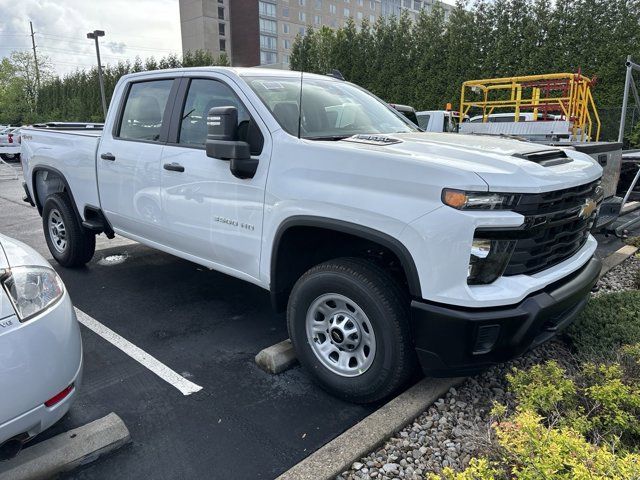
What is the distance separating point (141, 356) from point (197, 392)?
707mm

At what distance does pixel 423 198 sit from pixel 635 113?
Answer: 16095 mm

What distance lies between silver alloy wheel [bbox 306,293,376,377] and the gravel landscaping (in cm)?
46

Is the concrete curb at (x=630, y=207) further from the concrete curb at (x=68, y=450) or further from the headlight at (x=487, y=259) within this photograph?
Answer: the concrete curb at (x=68, y=450)

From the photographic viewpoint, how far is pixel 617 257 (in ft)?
18.1

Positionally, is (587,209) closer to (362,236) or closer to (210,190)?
(362,236)

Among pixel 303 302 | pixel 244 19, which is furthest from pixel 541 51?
pixel 244 19

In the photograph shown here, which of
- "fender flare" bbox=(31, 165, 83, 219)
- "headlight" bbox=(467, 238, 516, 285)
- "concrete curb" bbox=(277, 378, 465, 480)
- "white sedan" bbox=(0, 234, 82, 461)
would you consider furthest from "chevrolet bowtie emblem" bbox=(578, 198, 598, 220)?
"fender flare" bbox=(31, 165, 83, 219)

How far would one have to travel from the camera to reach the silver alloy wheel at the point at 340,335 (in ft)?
9.35

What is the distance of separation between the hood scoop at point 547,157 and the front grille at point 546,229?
0.19 meters

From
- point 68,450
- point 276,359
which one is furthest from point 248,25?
point 68,450

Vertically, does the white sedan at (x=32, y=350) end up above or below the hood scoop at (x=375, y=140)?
below

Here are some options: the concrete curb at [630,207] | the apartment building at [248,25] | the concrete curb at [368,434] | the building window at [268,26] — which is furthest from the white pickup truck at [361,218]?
the building window at [268,26]

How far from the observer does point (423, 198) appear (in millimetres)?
2430

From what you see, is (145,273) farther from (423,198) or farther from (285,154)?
(423,198)
